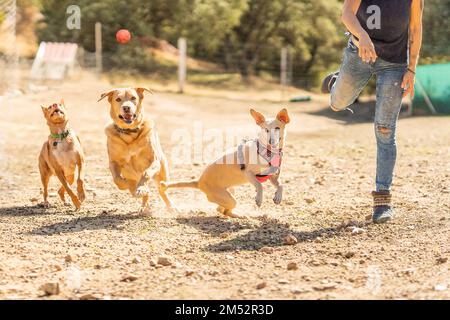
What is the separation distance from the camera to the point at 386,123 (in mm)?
6254

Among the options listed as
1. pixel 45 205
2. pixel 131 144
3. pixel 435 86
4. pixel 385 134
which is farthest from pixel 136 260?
pixel 435 86

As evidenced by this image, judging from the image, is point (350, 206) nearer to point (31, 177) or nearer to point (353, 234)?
point (353, 234)

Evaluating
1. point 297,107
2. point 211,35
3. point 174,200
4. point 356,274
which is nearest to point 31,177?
point 174,200

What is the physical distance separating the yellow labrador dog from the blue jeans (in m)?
1.76

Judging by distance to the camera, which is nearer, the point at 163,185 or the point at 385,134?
the point at 385,134

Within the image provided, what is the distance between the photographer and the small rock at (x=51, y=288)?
4.38m

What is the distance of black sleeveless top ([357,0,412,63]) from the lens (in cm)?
606

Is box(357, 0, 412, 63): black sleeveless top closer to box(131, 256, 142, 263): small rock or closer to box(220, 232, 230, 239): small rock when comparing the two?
box(220, 232, 230, 239): small rock

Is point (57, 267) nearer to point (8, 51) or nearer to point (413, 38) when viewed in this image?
point (413, 38)

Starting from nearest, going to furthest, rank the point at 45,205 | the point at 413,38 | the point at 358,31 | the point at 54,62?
the point at 358,31 → the point at 413,38 → the point at 45,205 → the point at 54,62

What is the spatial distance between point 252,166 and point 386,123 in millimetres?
1165

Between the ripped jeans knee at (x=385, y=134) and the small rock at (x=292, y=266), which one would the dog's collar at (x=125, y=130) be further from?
the small rock at (x=292, y=266)

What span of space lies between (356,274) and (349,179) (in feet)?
14.0

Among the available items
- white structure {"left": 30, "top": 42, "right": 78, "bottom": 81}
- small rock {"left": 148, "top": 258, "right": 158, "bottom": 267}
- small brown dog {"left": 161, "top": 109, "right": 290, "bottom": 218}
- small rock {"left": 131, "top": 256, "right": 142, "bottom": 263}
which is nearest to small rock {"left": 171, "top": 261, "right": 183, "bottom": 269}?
small rock {"left": 148, "top": 258, "right": 158, "bottom": 267}
